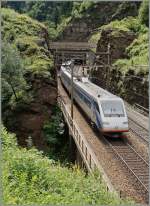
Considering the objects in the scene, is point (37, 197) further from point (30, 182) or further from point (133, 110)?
point (133, 110)

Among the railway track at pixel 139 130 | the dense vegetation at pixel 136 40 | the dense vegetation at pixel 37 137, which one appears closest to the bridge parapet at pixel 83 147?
the dense vegetation at pixel 37 137

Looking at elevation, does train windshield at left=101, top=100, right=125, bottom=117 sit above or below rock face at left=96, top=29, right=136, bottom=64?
below

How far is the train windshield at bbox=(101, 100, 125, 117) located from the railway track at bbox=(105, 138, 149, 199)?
150 cm

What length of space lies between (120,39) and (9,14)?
16.7 m

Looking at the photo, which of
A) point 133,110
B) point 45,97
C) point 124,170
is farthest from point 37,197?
point 133,110

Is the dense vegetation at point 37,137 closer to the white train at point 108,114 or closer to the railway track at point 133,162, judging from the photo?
the railway track at point 133,162

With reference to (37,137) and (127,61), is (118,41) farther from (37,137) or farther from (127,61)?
(37,137)

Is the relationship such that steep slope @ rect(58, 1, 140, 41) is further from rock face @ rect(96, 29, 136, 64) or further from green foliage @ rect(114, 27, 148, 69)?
green foliage @ rect(114, 27, 148, 69)

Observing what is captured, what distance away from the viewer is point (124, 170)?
68.1 feet

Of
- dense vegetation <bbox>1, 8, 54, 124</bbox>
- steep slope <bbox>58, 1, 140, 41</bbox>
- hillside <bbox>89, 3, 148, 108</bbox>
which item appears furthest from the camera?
steep slope <bbox>58, 1, 140, 41</bbox>

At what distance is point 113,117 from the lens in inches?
1077

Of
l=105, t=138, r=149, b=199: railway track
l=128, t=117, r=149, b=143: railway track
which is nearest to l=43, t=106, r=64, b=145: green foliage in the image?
l=128, t=117, r=149, b=143: railway track

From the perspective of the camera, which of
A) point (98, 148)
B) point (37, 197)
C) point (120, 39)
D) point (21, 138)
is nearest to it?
point (37, 197)

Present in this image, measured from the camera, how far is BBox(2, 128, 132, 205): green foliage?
11.6m
